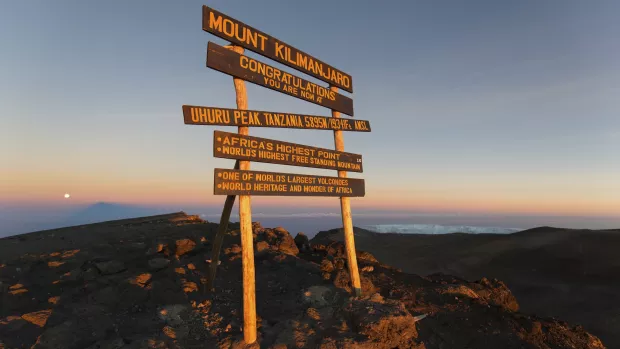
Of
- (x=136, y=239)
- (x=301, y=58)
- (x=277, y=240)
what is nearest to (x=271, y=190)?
(x=301, y=58)

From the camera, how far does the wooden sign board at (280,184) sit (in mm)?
6598

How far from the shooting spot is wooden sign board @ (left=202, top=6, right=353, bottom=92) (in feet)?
21.9

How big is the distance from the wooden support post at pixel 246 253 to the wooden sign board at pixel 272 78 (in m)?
0.21

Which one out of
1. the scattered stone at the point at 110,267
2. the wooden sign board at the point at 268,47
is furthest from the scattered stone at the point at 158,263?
the wooden sign board at the point at 268,47

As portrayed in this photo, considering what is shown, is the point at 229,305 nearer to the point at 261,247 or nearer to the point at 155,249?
the point at 261,247

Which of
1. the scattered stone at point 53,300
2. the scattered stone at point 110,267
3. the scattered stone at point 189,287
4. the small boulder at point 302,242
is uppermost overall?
the small boulder at point 302,242

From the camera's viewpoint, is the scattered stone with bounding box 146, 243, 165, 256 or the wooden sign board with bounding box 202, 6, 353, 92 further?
the scattered stone with bounding box 146, 243, 165, 256

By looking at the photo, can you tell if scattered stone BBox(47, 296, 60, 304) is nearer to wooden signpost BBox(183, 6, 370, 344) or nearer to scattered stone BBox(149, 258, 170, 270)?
scattered stone BBox(149, 258, 170, 270)

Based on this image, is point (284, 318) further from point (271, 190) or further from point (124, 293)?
point (124, 293)

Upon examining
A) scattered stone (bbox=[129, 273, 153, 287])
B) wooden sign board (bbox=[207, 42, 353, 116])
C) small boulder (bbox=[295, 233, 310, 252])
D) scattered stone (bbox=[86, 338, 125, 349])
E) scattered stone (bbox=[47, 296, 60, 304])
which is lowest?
scattered stone (bbox=[86, 338, 125, 349])

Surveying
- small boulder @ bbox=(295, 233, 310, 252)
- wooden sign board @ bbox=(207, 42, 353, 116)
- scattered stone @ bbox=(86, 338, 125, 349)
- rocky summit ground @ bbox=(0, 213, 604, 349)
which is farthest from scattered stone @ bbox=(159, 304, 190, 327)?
small boulder @ bbox=(295, 233, 310, 252)

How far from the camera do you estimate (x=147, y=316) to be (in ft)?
25.4

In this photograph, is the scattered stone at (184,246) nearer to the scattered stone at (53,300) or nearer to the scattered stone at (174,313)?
the scattered stone at (53,300)

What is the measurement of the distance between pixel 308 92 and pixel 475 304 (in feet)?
22.5
